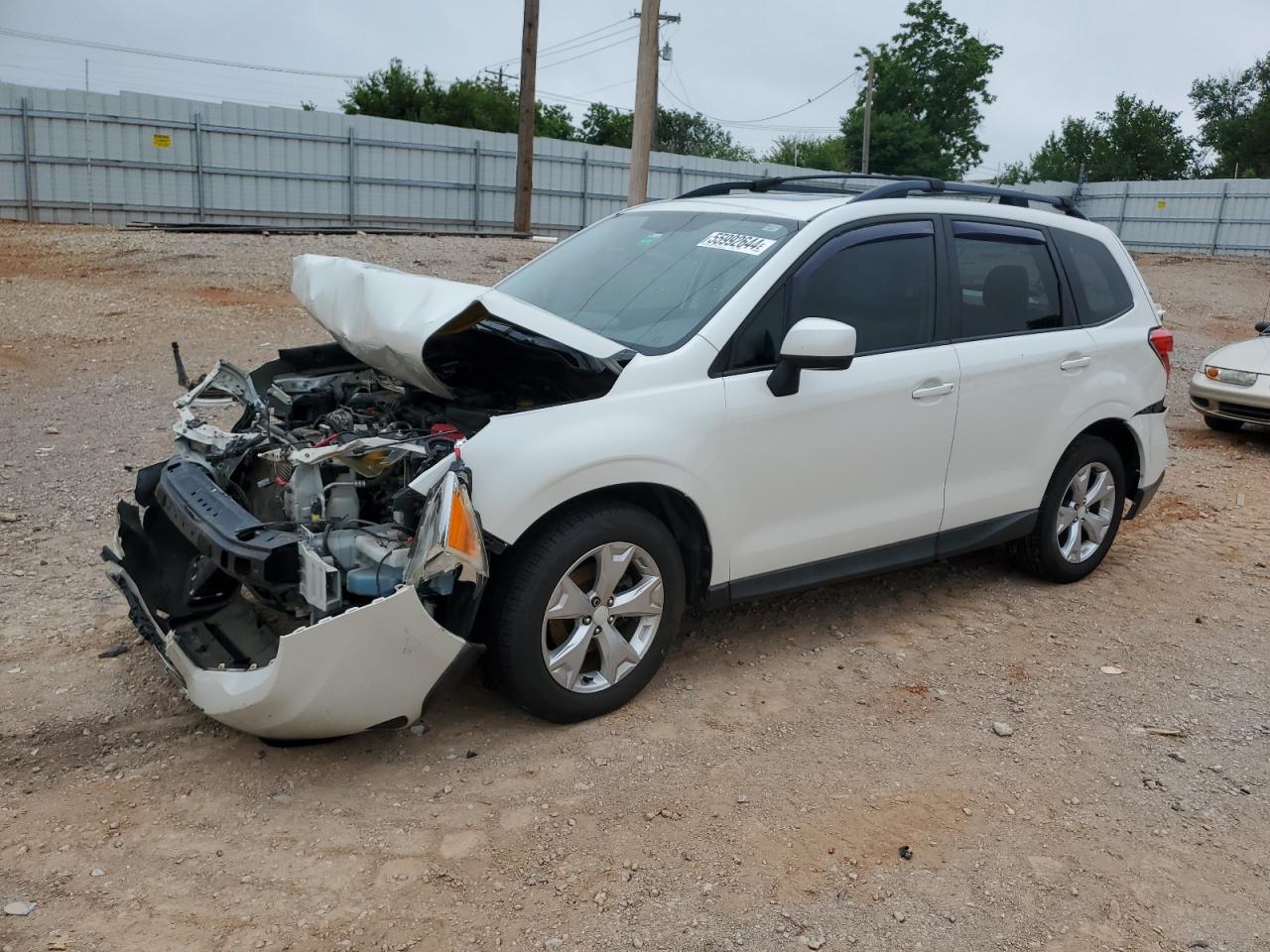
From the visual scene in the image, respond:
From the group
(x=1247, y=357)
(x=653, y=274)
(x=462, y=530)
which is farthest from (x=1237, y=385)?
(x=462, y=530)

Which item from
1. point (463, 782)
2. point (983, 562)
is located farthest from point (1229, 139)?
point (463, 782)

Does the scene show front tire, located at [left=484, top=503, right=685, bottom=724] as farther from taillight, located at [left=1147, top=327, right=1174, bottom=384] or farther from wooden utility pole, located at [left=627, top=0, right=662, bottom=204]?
wooden utility pole, located at [left=627, top=0, right=662, bottom=204]

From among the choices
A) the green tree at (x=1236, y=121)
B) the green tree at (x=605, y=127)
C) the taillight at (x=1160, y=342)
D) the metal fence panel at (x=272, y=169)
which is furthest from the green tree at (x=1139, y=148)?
the taillight at (x=1160, y=342)

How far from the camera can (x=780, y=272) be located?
4.27m

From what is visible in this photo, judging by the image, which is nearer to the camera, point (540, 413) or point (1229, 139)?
point (540, 413)

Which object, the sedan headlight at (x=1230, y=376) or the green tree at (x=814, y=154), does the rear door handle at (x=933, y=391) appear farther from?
the green tree at (x=814, y=154)

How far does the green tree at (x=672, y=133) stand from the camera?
54.3m

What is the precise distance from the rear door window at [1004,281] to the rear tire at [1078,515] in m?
0.72

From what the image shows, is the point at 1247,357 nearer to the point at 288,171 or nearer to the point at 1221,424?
the point at 1221,424

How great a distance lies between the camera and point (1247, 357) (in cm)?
966

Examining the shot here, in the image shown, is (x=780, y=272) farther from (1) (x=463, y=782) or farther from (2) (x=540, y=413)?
(1) (x=463, y=782)

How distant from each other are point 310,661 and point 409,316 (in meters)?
1.25

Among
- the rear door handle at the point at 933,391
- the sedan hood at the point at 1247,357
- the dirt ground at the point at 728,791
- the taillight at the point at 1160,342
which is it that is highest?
the taillight at the point at 1160,342

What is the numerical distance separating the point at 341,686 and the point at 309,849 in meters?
0.47
